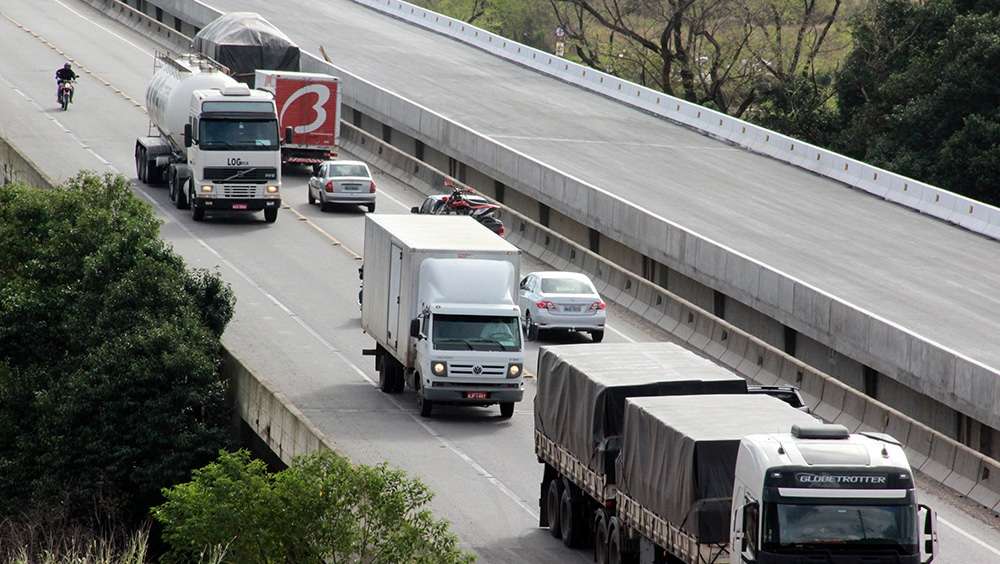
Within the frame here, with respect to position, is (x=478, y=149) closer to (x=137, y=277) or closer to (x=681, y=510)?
(x=137, y=277)

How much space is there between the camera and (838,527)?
18203mm

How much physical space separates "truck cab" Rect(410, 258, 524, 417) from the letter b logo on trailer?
26356 mm

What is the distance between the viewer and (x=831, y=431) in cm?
1889

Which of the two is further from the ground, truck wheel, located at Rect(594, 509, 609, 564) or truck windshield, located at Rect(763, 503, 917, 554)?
truck windshield, located at Rect(763, 503, 917, 554)

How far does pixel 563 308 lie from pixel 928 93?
30452mm

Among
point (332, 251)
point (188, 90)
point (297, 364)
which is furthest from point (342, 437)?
point (188, 90)

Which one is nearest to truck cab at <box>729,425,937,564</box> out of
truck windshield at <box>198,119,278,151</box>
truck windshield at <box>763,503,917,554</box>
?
truck windshield at <box>763,503,917,554</box>

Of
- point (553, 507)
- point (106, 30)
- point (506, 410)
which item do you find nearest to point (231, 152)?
point (506, 410)

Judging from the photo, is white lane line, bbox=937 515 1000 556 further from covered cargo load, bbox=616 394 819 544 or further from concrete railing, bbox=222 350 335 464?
concrete railing, bbox=222 350 335 464

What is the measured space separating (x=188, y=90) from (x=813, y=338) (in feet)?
73.9

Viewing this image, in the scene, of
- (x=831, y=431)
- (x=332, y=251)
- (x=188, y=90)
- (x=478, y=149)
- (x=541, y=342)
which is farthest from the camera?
(x=478, y=149)

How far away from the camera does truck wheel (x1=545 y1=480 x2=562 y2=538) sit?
25266mm

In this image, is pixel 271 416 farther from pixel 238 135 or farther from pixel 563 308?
pixel 238 135

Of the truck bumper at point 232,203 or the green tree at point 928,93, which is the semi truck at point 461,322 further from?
the green tree at point 928,93
